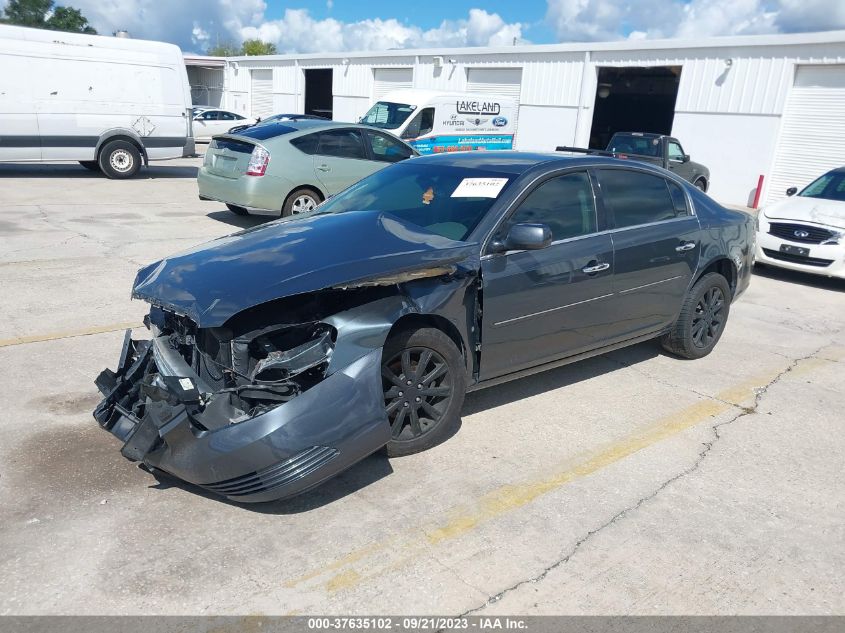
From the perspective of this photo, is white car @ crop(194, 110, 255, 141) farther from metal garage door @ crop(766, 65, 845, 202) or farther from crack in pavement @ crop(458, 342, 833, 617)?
crack in pavement @ crop(458, 342, 833, 617)

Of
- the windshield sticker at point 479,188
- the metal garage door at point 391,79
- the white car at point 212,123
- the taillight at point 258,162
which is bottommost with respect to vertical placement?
the white car at point 212,123

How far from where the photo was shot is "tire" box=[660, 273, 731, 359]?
5.79 metres

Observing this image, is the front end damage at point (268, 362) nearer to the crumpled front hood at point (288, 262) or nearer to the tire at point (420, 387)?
the crumpled front hood at point (288, 262)

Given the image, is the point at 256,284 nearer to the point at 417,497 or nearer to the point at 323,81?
the point at 417,497

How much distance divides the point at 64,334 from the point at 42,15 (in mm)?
68003

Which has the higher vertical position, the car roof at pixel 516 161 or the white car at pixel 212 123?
the car roof at pixel 516 161

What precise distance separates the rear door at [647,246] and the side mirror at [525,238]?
964mm

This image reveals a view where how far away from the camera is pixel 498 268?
4234 millimetres

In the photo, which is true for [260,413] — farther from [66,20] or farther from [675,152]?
[66,20]

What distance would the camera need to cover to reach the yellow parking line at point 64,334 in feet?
18.1

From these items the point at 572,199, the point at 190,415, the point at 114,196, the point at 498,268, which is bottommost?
the point at 114,196

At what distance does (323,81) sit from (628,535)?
3461 cm

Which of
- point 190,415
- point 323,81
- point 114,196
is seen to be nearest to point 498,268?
point 190,415

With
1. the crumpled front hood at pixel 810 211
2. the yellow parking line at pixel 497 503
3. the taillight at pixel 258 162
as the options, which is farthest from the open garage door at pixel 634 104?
the yellow parking line at pixel 497 503
